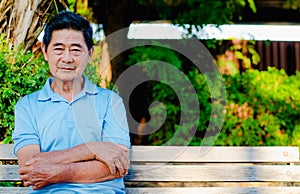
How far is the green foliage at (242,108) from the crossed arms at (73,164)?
3.66 meters

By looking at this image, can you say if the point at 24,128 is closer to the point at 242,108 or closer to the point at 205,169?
the point at 205,169

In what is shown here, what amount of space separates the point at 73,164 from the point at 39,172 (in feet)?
0.59

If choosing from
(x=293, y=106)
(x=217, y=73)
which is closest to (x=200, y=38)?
(x=217, y=73)

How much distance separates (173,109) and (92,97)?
357cm

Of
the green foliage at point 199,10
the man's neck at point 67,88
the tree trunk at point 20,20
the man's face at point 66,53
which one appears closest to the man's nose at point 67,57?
the man's face at point 66,53

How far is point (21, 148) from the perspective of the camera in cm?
286

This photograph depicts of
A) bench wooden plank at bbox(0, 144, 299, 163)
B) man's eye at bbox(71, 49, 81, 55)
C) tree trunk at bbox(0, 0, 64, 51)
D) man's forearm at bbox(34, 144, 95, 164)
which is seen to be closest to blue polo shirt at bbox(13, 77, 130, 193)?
man's forearm at bbox(34, 144, 95, 164)

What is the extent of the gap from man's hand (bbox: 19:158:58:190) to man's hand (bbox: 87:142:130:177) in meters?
0.24

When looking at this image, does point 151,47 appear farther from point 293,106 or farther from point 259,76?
point 293,106

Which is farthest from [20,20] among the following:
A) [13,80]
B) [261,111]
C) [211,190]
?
[261,111]

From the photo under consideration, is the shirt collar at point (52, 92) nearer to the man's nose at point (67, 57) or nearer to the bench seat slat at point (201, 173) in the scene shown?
the man's nose at point (67, 57)

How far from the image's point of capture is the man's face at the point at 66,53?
3.02 meters

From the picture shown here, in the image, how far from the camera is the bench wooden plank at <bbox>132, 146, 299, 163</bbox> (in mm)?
3268

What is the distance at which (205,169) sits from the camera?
323 cm
